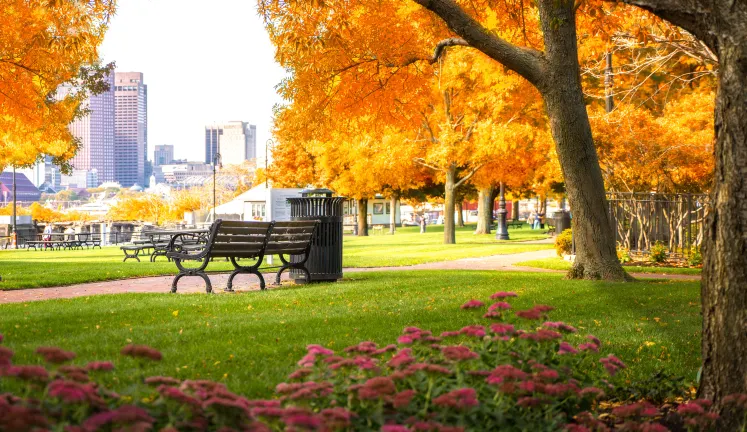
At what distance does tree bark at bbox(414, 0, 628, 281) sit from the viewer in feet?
40.1

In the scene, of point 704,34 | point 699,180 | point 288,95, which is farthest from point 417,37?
point 704,34

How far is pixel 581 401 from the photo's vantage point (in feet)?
13.7

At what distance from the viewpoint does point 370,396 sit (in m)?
3.08

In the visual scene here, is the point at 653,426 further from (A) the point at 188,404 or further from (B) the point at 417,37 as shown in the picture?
(B) the point at 417,37

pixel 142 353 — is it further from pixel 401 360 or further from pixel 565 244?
pixel 565 244

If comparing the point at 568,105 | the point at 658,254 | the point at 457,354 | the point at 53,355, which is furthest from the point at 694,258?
the point at 53,355

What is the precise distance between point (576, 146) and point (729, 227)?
27.3 ft

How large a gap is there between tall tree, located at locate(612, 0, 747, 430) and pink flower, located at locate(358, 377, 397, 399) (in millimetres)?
2057

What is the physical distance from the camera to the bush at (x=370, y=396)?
2711 mm

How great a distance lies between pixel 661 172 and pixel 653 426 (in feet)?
61.6

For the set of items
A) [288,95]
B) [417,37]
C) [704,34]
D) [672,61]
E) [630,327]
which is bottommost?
[630,327]

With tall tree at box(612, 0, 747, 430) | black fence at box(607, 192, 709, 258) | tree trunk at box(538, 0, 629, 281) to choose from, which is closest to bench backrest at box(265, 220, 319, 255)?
tree trunk at box(538, 0, 629, 281)

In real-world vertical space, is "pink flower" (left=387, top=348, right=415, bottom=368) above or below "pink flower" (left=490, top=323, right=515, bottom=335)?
below

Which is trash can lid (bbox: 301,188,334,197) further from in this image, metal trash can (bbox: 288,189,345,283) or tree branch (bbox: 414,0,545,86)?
tree branch (bbox: 414,0,545,86)
